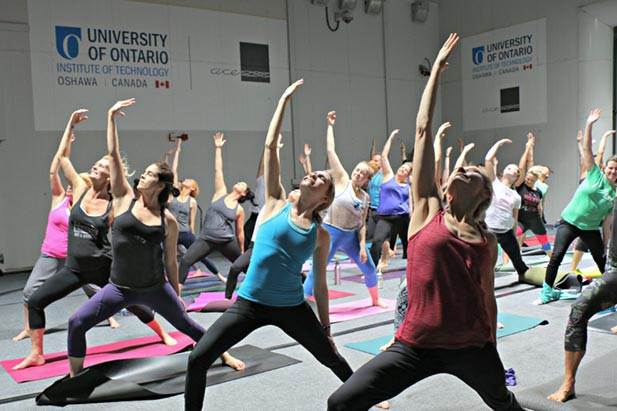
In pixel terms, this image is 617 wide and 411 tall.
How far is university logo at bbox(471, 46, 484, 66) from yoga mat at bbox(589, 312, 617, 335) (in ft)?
30.6

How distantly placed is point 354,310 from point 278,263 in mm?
3149

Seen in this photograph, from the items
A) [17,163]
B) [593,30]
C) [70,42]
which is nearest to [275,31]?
[70,42]

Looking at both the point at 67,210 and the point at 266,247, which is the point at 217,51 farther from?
the point at 266,247

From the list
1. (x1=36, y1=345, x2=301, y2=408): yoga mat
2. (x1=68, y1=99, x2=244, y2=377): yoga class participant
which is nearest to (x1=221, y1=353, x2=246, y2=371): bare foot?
(x1=36, y1=345, x2=301, y2=408): yoga mat

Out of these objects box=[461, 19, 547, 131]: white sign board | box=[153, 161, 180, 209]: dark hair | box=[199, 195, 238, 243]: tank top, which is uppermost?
box=[461, 19, 547, 131]: white sign board

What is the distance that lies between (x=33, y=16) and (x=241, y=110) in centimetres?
377

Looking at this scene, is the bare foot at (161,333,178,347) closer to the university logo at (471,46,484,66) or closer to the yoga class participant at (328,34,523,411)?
the yoga class participant at (328,34,523,411)

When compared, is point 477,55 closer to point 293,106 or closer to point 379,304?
point 293,106

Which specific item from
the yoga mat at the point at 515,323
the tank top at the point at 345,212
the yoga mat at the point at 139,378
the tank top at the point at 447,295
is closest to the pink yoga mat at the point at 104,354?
the yoga mat at the point at 139,378

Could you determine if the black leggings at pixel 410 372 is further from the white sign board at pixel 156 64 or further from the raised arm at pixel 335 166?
the white sign board at pixel 156 64

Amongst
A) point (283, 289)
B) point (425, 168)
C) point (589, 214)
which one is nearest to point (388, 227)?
point (589, 214)

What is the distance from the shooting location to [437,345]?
217 cm

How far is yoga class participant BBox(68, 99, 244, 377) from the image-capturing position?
358 centimetres

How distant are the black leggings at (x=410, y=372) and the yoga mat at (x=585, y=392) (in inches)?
49.5
